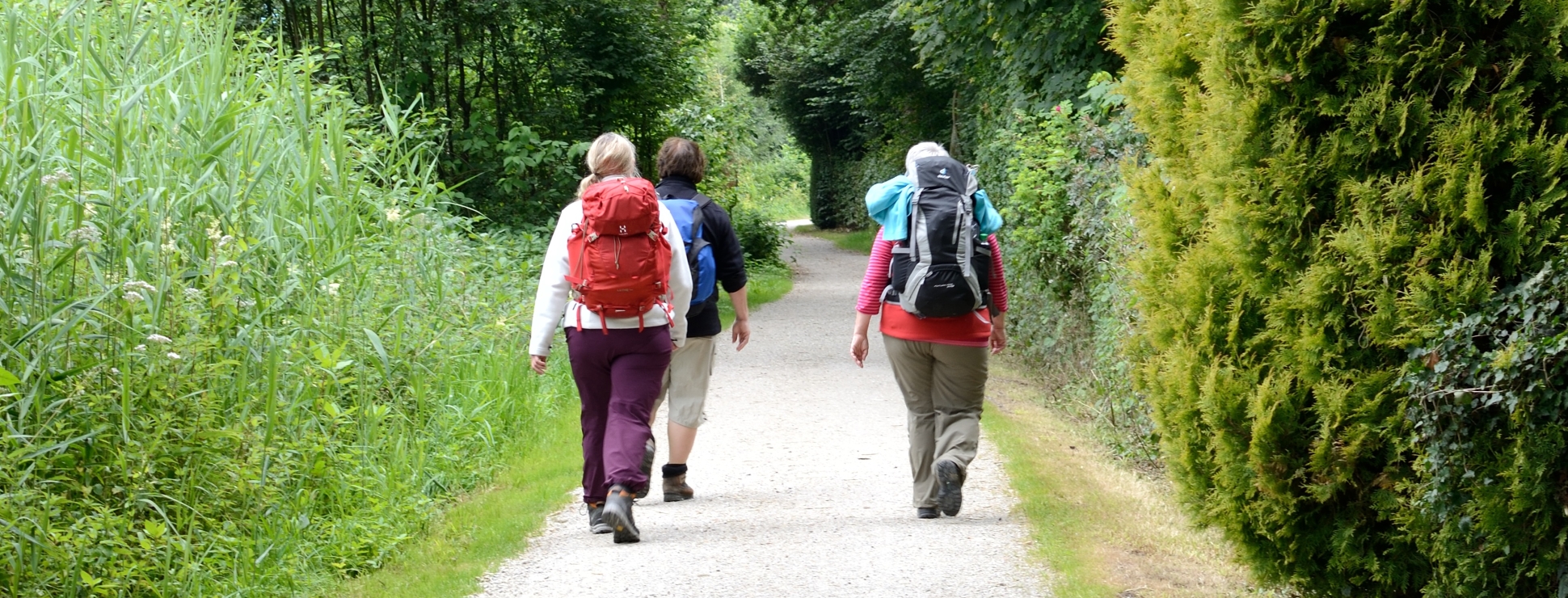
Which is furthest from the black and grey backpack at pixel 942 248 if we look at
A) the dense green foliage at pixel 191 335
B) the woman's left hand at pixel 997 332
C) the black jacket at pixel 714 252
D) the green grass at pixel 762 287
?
the green grass at pixel 762 287

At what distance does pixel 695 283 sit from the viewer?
652 cm

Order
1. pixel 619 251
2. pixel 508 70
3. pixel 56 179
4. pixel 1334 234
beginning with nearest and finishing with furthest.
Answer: pixel 1334 234
pixel 56 179
pixel 619 251
pixel 508 70

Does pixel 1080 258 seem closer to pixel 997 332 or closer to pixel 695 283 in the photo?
pixel 997 332

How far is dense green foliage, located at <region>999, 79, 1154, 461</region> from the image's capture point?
756 cm

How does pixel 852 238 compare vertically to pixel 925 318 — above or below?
below

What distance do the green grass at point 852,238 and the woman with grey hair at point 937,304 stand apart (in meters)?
23.8

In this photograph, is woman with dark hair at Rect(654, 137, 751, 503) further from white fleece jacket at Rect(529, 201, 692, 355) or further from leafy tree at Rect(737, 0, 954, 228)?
leafy tree at Rect(737, 0, 954, 228)

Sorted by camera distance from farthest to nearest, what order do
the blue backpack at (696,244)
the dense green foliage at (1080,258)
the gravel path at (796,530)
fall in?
the dense green foliage at (1080,258)
the blue backpack at (696,244)
the gravel path at (796,530)

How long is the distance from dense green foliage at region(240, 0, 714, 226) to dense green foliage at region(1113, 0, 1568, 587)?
34.3 ft

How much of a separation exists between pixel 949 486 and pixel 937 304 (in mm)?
866

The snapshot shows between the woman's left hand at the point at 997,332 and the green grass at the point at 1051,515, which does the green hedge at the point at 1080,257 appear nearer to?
the green grass at the point at 1051,515

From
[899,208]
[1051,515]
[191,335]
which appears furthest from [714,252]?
[191,335]

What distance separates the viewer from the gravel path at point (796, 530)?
5.21 meters

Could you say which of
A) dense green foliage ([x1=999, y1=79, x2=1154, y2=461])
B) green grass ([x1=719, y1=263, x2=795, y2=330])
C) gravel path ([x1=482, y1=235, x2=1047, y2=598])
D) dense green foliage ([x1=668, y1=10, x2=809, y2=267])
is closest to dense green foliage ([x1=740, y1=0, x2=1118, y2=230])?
dense green foliage ([x1=999, y1=79, x2=1154, y2=461])
